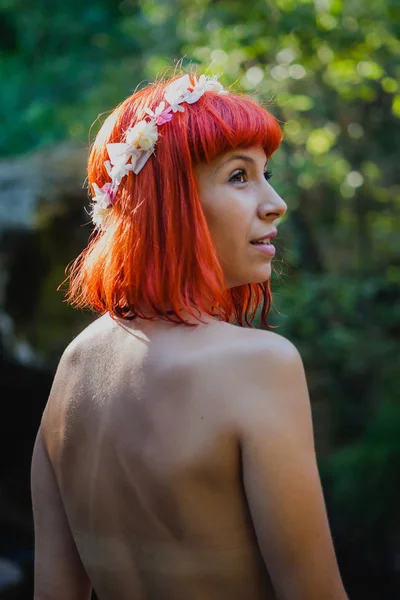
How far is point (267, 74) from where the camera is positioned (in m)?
4.97

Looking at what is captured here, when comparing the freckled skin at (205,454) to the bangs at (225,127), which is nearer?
the freckled skin at (205,454)

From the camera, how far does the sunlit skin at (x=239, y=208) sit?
1454 millimetres

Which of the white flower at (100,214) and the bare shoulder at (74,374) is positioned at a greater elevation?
the white flower at (100,214)

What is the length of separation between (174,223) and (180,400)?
0.34 m

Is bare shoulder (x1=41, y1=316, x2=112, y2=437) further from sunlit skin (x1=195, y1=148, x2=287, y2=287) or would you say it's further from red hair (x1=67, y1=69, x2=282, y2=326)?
sunlit skin (x1=195, y1=148, x2=287, y2=287)

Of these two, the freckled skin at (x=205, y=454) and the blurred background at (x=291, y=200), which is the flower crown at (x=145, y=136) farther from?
the blurred background at (x=291, y=200)

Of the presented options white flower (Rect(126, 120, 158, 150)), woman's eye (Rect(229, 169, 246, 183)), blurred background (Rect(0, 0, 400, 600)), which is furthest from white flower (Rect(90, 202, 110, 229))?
blurred background (Rect(0, 0, 400, 600))

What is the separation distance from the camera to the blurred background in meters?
4.82

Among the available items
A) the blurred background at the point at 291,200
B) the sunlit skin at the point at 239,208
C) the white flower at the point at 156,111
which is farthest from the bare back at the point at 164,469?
the blurred background at the point at 291,200

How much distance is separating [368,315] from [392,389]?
631 millimetres

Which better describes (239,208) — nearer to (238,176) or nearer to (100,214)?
(238,176)

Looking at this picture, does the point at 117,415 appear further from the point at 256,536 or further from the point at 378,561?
the point at 378,561

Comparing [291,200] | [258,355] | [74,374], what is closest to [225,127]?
[258,355]

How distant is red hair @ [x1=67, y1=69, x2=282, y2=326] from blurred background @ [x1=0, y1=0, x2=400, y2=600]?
3.16 metres
